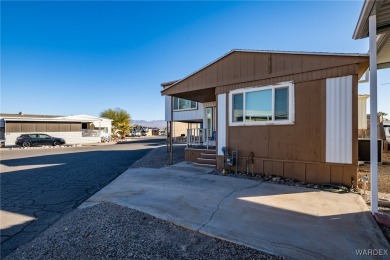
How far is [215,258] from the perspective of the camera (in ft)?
7.42

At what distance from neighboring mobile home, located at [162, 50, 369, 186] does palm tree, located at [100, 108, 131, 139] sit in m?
28.3

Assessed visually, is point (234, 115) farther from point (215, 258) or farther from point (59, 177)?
point (59, 177)

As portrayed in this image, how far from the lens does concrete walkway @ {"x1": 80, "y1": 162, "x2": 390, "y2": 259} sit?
247 centimetres

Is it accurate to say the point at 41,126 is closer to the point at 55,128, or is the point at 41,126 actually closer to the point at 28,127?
the point at 28,127

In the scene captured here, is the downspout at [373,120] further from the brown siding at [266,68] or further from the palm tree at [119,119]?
the palm tree at [119,119]

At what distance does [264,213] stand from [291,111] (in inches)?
135

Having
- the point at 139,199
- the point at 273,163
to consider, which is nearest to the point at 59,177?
the point at 139,199

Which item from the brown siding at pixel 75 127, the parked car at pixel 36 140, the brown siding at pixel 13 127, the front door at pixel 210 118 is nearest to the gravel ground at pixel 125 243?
the front door at pixel 210 118

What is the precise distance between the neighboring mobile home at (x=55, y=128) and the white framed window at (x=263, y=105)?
24.5m

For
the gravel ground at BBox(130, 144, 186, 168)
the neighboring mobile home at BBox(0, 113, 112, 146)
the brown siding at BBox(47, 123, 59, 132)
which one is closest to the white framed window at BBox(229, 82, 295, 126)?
the gravel ground at BBox(130, 144, 186, 168)

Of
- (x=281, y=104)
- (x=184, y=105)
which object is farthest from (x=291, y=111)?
(x=184, y=105)

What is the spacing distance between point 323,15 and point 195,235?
7.88m

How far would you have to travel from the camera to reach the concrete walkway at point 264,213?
2.47m

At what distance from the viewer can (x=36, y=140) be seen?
20.9 m
